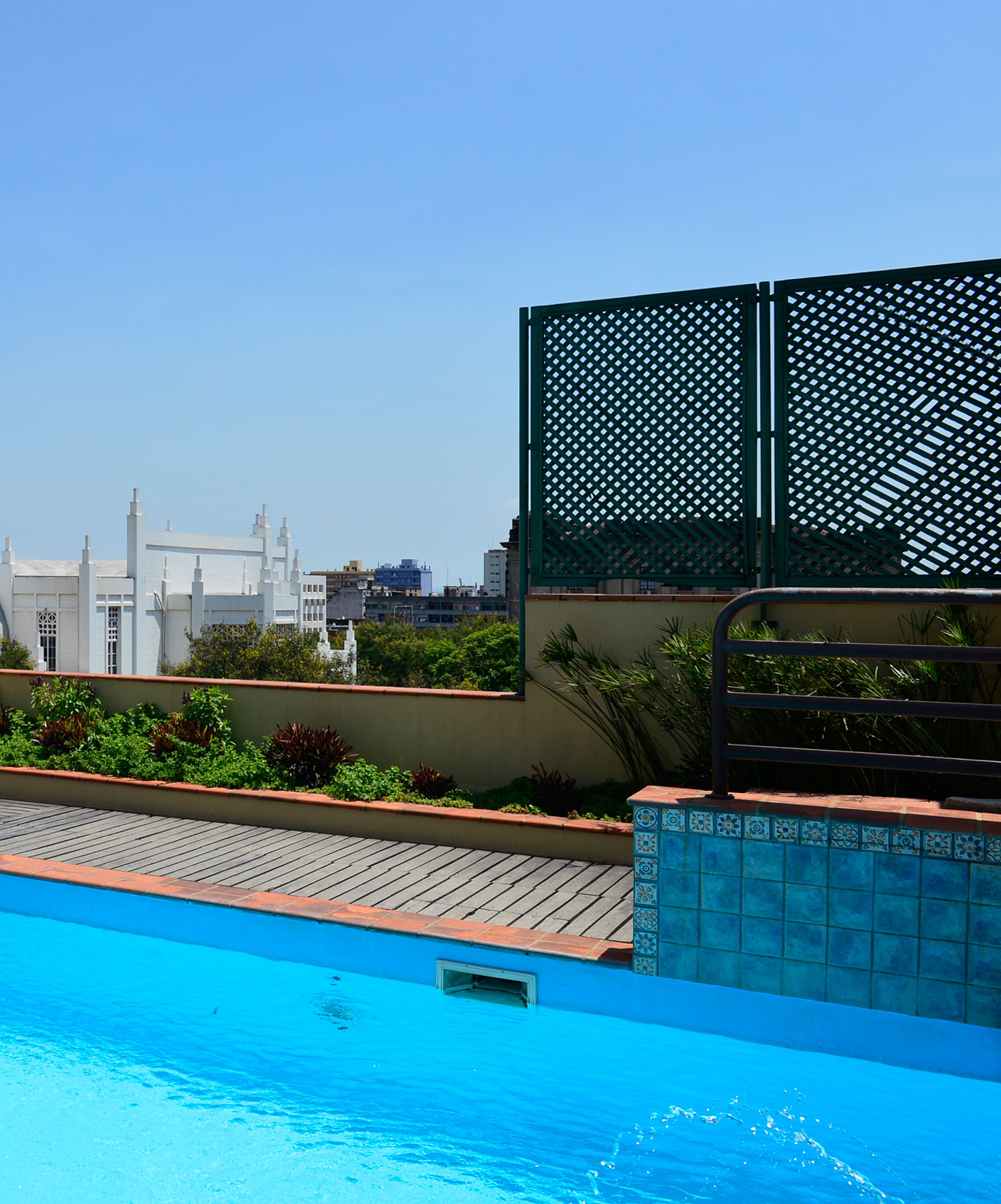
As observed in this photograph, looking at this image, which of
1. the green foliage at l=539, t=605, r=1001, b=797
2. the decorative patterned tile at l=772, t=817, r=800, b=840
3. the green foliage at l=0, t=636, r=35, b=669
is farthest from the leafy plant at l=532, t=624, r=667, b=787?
the green foliage at l=0, t=636, r=35, b=669

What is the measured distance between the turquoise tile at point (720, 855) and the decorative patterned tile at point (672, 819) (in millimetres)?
101

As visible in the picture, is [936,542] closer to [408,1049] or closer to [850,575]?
[850,575]

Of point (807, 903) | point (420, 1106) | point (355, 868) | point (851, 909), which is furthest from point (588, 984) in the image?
point (355, 868)

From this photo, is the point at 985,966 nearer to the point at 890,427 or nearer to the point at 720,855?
the point at 720,855

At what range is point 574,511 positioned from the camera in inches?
241

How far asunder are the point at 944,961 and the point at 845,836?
526 millimetres

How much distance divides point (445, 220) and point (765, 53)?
6.92 m

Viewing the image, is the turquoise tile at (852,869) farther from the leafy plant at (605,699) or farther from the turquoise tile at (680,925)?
the leafy plant at (605,699)

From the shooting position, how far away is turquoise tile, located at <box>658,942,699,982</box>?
11.9 feet

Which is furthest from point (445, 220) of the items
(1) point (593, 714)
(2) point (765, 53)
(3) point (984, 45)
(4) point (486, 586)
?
(4) point (486, 586)

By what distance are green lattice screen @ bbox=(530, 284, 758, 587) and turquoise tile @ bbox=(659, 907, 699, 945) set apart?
8.33ft

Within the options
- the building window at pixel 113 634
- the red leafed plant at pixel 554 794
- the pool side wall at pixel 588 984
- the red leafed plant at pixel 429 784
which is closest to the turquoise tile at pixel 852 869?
the pool side wall at pixel 588 984

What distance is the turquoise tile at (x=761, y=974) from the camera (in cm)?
352

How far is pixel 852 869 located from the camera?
340 centimetres
